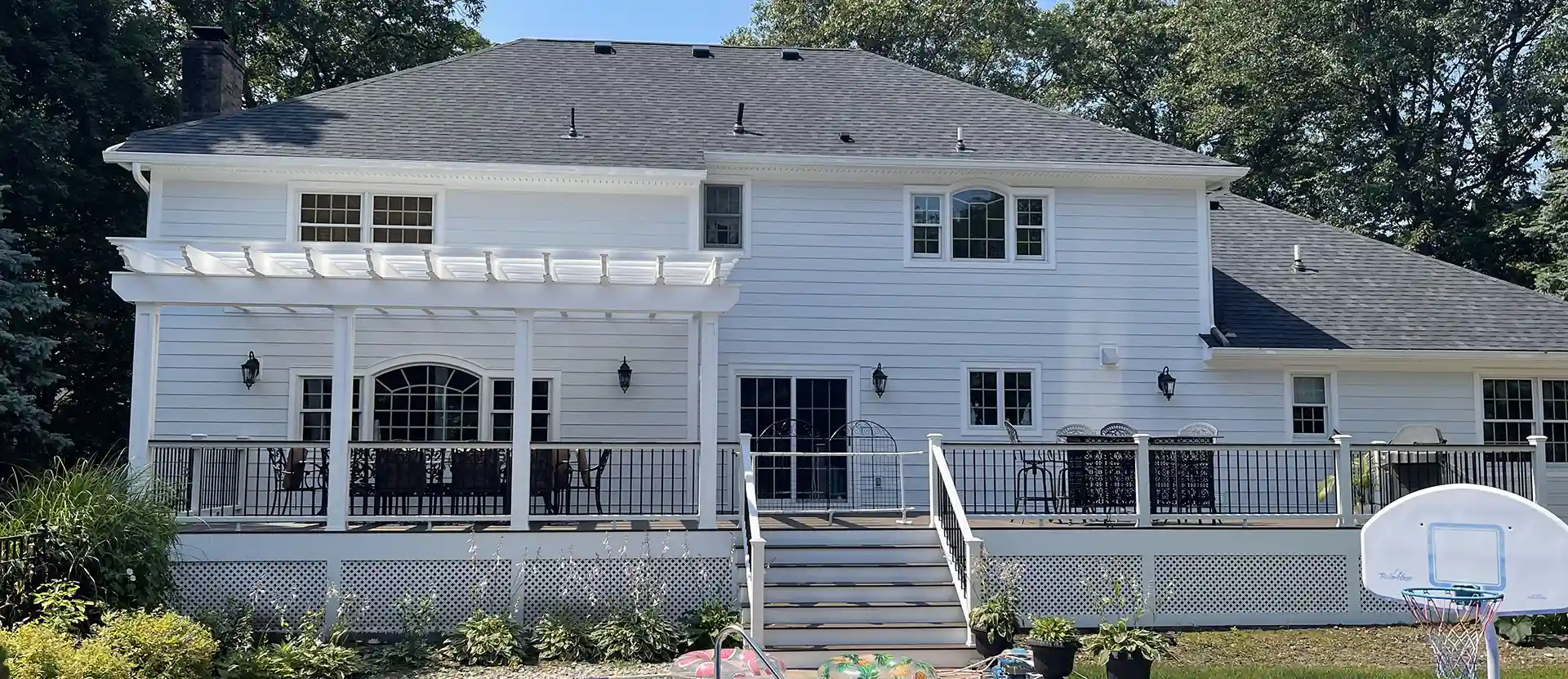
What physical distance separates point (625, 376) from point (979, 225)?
4.83 m

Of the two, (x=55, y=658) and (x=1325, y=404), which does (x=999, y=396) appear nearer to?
(x=1325, y=404)

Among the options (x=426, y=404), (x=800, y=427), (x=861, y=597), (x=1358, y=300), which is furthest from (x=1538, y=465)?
(x=426, y=404)

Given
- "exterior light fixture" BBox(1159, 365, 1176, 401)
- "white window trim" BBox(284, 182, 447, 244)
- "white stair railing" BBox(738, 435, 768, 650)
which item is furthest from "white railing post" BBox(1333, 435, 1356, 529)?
"white window trim" BBox(284, 182, 447, 244)

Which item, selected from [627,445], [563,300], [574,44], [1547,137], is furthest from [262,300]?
[1547,137]

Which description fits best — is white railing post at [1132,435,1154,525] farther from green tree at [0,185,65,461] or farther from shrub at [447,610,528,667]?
green tree at [0,185,65,461]

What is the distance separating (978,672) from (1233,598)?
3.53 metres

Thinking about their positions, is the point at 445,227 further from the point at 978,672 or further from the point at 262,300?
the point at 978,672

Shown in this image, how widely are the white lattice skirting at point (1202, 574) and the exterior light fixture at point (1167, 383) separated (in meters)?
3.22

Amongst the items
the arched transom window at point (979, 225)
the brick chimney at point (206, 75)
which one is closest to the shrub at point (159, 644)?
the arched transom window at point (979, 225)

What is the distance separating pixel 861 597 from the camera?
10.8 meters

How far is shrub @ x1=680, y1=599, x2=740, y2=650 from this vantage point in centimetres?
1066

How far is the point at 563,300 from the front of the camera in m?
11.5

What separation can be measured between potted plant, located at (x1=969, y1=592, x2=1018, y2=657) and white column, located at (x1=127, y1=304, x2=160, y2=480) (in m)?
7.62

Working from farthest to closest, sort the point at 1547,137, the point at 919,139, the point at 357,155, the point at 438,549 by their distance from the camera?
the point at 1547,137, the point at 919,139, the point at 357,155, the point at 438,549
